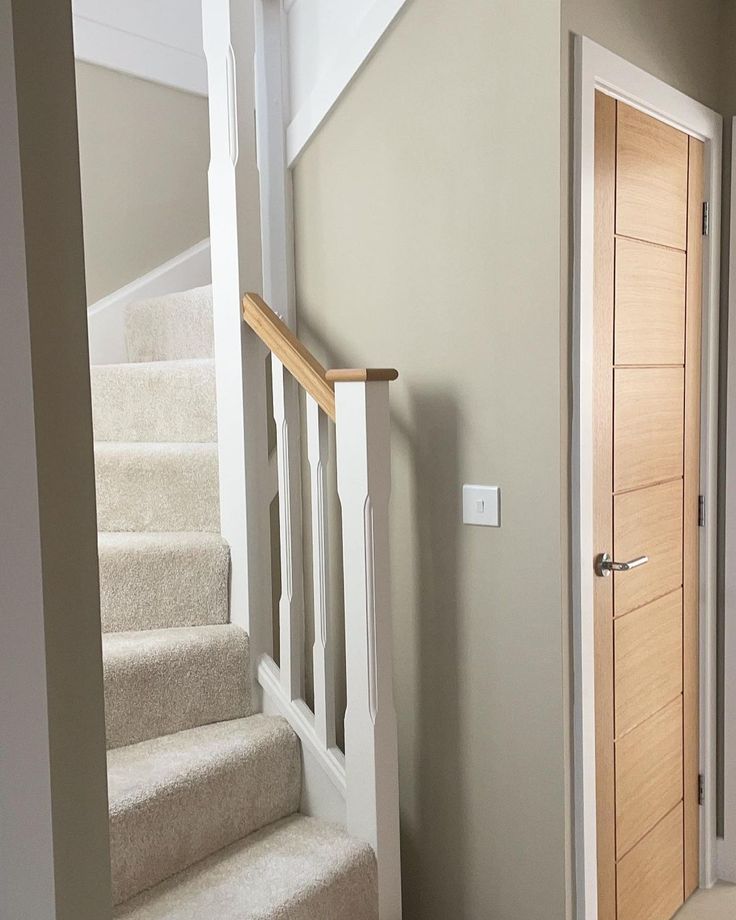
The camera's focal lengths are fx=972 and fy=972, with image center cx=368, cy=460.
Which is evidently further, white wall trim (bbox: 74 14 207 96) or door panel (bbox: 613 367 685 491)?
white wall trim (bbox: 74 14 207 96)

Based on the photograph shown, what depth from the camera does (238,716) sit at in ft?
7.86

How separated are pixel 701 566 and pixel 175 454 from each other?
1.62 m

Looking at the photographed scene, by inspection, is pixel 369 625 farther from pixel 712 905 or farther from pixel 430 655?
pixel 712 905

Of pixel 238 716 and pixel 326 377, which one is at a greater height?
pixel 326 377

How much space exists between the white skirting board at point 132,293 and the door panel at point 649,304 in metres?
1.77

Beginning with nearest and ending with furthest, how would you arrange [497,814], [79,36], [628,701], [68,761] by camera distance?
[68,761] < [497,814] < [628,701] < [79,36]

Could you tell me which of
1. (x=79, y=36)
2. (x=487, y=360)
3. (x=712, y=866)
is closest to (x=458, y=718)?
(x=487, y=360)

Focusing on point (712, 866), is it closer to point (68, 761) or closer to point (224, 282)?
point (224, 282)

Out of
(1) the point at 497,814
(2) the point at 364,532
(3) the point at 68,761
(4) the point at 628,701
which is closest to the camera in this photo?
(3) the point at 68,761

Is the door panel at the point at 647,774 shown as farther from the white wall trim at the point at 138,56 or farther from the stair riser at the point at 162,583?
the white wall trim at the point at 138,56

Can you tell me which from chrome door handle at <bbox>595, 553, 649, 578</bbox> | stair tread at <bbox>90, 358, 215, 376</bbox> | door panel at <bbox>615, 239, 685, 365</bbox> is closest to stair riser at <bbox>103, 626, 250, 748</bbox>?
stair tread at <bbox>90, 358, 215, 376</bbox>

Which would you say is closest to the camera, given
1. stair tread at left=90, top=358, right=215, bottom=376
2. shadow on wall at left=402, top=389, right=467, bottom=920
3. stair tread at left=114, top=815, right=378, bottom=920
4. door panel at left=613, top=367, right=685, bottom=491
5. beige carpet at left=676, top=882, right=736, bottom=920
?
stair tread at left=114, top=815, right=378, bottom=920

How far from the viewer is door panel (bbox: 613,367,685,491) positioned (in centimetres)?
246

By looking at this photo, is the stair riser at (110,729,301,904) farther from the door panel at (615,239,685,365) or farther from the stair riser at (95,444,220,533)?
the door panel at (615,239,685,365)
